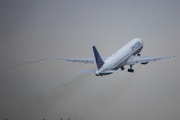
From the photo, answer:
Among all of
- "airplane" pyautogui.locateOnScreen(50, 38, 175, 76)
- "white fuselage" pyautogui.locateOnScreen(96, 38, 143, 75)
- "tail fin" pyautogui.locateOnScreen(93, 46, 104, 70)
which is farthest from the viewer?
"white fuselage" pyautogui.locateOnScreen(96, 38, 143, 75)

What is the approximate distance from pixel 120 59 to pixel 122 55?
1700mm

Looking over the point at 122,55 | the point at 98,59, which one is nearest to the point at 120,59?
the point at 122,55

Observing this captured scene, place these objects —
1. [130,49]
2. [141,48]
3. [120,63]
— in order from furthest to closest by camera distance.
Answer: [141,48] < [130,49] < [120,63]

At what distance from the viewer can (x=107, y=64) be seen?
195ft

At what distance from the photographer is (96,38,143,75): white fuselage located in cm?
5949

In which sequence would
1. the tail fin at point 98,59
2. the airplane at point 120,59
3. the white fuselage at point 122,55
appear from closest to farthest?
the tail fin at point 98,59 < the airplane at point 120,59 < the white fuselage at point 122,55

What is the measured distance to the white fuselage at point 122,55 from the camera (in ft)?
195

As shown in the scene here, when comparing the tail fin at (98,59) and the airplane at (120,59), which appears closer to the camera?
the tail fin at (98,59)

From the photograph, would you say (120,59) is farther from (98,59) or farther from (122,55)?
(98,59)

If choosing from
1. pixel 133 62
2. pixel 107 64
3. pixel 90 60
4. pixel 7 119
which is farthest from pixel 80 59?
pixel 7 119

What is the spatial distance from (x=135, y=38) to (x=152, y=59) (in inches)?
523

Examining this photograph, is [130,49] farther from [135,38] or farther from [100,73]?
[100,73]

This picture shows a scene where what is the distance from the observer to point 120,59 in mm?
63719

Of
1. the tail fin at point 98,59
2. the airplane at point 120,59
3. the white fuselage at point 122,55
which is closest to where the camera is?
the tail fin at point 98,59
